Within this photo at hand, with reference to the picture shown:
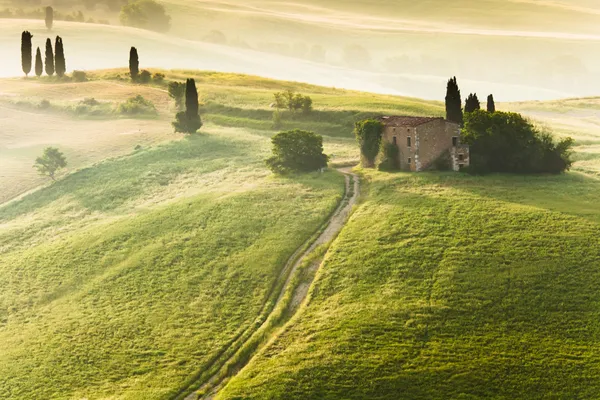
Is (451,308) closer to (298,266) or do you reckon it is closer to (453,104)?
(298,266)

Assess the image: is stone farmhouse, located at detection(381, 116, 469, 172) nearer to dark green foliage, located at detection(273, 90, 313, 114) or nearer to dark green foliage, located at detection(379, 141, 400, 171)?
dark green foliage, located at detection(379, 141, 400, 171)

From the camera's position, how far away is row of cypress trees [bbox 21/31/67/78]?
170875 mm

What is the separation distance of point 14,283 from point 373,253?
32135mm

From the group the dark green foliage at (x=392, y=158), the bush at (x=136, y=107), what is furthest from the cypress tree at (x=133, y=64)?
the dark green foliage at (x=392, y=158)

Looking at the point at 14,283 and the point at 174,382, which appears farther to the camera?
the point at 14,283

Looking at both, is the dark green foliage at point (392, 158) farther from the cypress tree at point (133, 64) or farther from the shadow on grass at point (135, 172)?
the cypress tree at point (133, 64)

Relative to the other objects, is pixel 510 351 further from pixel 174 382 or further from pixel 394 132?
pixel 394 132

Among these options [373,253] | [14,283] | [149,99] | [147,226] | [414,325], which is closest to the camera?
[414,325]

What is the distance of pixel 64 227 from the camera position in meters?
86.3

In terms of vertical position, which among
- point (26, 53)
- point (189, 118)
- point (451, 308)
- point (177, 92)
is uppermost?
point (26, 53)

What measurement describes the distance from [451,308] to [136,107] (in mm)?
92767

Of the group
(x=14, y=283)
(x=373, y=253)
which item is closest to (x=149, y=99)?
(x=14, y=283)

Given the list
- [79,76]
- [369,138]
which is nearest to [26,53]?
[79,76]

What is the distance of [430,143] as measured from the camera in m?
84.3
